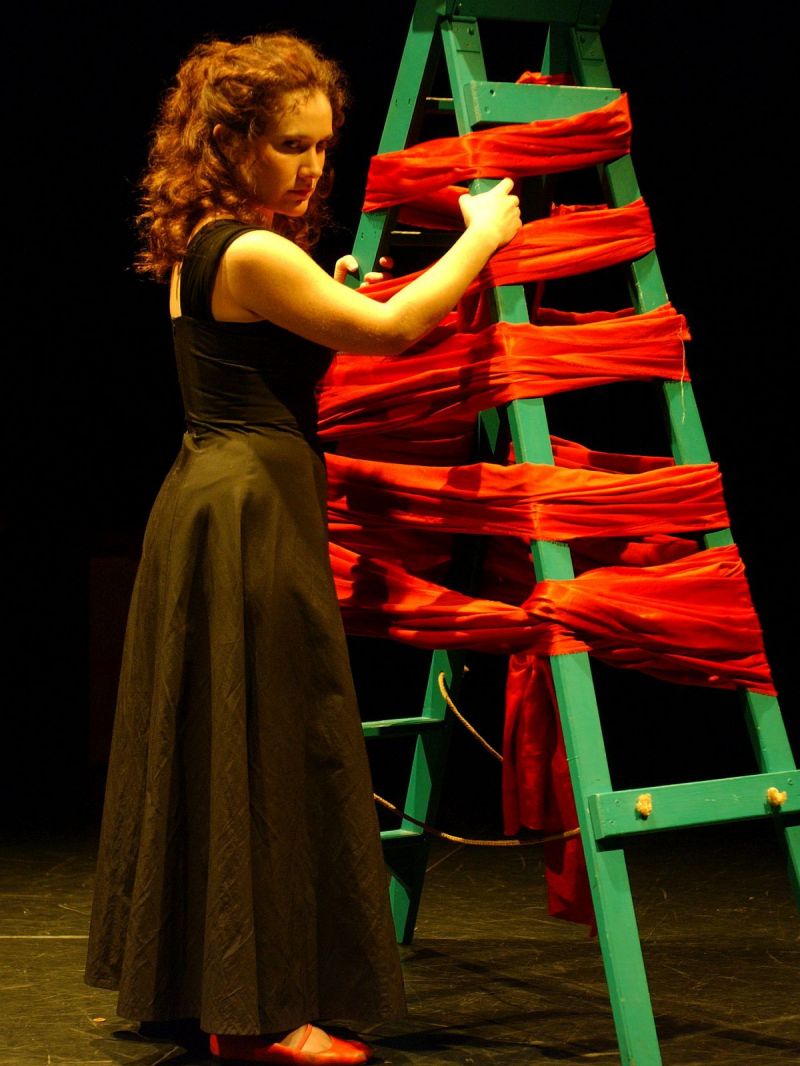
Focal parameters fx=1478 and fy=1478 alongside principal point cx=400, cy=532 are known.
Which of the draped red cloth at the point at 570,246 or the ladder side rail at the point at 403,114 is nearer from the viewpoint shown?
the draped red cloth at the point at 570,246

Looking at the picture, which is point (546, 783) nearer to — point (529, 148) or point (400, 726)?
point (400, 726)

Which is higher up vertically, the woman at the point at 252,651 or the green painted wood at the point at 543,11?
the green painted wood at the point at 543,11

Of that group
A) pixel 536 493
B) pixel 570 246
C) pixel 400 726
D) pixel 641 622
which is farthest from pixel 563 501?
pixel 400 726

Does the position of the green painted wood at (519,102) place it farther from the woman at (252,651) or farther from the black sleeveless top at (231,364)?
the black sleeveless top at (231,364)

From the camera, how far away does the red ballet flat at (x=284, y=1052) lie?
1.84 m

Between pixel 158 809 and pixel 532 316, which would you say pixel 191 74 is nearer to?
pixel 532 316

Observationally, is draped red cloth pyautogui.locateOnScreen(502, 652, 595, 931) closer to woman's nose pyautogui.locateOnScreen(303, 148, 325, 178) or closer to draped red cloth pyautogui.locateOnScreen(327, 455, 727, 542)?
draped red cloth pyautogui.locateOnScreen(327, 455, 727, 542)

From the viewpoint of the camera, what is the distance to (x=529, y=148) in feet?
Answer: 6.40

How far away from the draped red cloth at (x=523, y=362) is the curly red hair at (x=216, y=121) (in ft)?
1.04

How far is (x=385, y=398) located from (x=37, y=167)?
2.31m

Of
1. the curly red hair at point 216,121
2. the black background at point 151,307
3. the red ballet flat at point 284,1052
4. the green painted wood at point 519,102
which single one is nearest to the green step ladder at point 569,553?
the green painted wood at point 519,102

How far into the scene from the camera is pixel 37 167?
13.3 ft

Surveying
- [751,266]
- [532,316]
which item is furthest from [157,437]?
[532,316]

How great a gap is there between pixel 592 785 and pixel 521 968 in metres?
0.67
